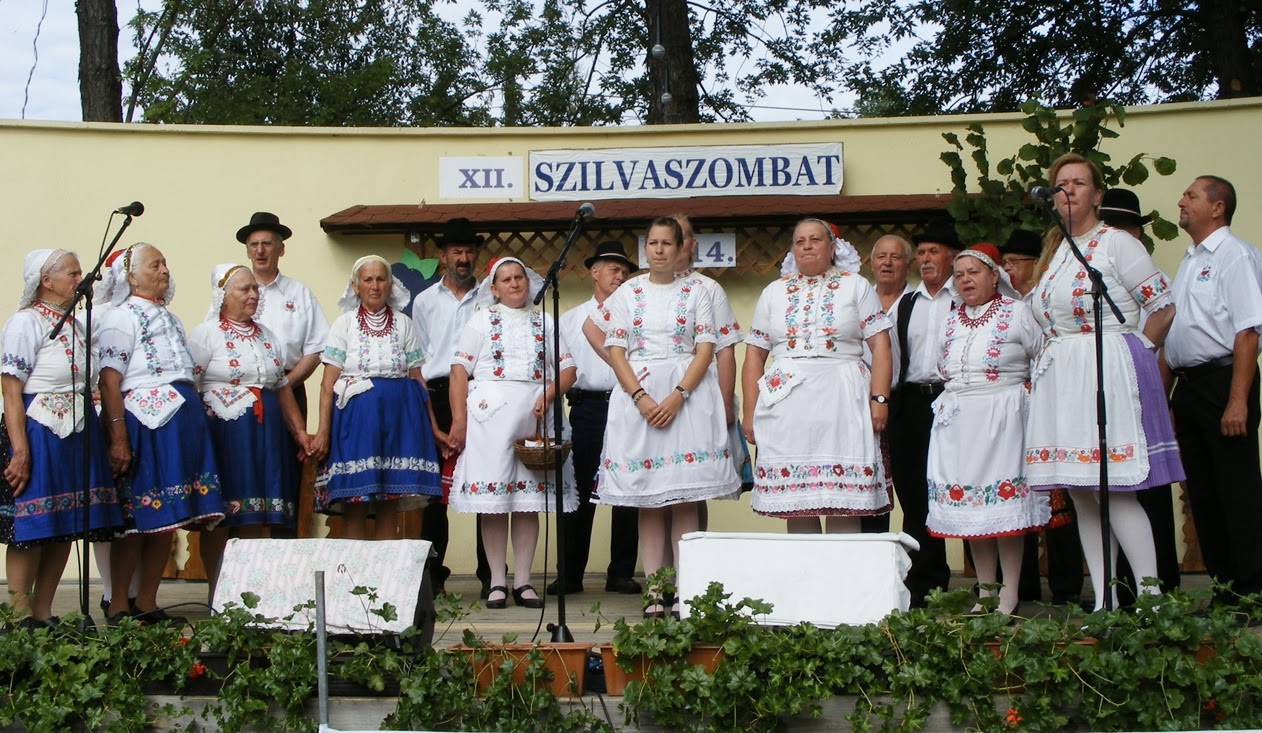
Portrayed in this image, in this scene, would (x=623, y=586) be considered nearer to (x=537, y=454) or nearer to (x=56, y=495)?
(x=537, y=454)

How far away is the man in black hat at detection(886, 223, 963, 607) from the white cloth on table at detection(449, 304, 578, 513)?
127 centimetres

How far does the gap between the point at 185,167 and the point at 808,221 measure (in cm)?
385

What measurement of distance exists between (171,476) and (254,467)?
0.40 meters

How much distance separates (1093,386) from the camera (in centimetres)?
416

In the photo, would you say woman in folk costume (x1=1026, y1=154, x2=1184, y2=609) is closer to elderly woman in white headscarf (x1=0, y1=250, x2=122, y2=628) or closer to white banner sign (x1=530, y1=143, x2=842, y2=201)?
white banner sign (x1=530, y1=143, x2=842, y2=201)

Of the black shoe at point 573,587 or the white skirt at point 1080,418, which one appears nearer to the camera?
the white skirt at point 1080,418

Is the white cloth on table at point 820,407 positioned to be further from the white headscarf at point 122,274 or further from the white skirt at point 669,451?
the white headscarf at point 122,274

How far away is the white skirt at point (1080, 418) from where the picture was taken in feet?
13.4

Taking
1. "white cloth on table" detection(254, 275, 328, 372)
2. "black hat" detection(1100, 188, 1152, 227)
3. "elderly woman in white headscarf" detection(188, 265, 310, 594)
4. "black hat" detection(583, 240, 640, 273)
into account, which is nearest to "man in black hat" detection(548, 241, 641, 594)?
"black hat" detection(583, 240, 640, 273)

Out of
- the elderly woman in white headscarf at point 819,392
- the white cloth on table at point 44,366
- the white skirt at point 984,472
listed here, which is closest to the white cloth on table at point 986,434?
the white skirt at point 984,472

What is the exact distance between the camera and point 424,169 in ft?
A: 23.9

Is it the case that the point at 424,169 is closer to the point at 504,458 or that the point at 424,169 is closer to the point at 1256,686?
the point at 504,458

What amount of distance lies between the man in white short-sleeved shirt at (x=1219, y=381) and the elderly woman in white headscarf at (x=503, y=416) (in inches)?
86.6

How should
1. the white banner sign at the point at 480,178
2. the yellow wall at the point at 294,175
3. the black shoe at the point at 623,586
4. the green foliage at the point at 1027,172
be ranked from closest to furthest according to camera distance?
the black shoe at the point at 623,586
the green foliage at the point at 1027,172
the yellow wall at the point at 294,175
the white banner sign at the point at 480,178
